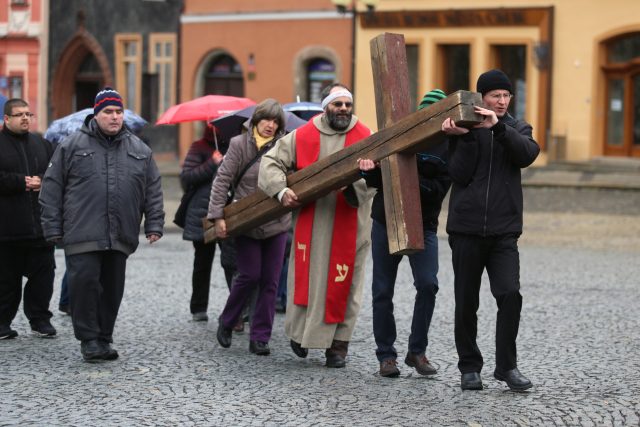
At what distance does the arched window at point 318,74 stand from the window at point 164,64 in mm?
4095

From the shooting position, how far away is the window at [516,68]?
31.5 m

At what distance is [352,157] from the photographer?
8.73 m

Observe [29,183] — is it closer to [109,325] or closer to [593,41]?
[109,325]

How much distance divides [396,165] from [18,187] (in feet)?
11.1

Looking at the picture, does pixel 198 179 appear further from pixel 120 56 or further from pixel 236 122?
A: pixel 120 56

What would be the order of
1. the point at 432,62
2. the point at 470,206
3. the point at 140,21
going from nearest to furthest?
the point at 470,206
the point at 432,62
the point at 140,21

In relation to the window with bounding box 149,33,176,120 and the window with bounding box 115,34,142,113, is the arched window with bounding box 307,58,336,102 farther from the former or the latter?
the window with bounding box 115,34,142,113

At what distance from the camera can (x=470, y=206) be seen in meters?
8.32

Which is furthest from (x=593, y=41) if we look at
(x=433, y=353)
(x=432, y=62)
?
(x=433, y=353)

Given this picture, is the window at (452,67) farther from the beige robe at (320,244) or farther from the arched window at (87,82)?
the beige robe at (320,244)

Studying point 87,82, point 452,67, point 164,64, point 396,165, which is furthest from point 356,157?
point 87,82

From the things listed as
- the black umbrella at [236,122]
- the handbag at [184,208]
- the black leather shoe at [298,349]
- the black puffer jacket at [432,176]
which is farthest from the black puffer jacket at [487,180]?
the handbag at [184,208]

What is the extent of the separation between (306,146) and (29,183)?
2326 mm

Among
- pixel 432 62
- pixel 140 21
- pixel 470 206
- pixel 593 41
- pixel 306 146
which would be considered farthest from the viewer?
pixel 140 21
